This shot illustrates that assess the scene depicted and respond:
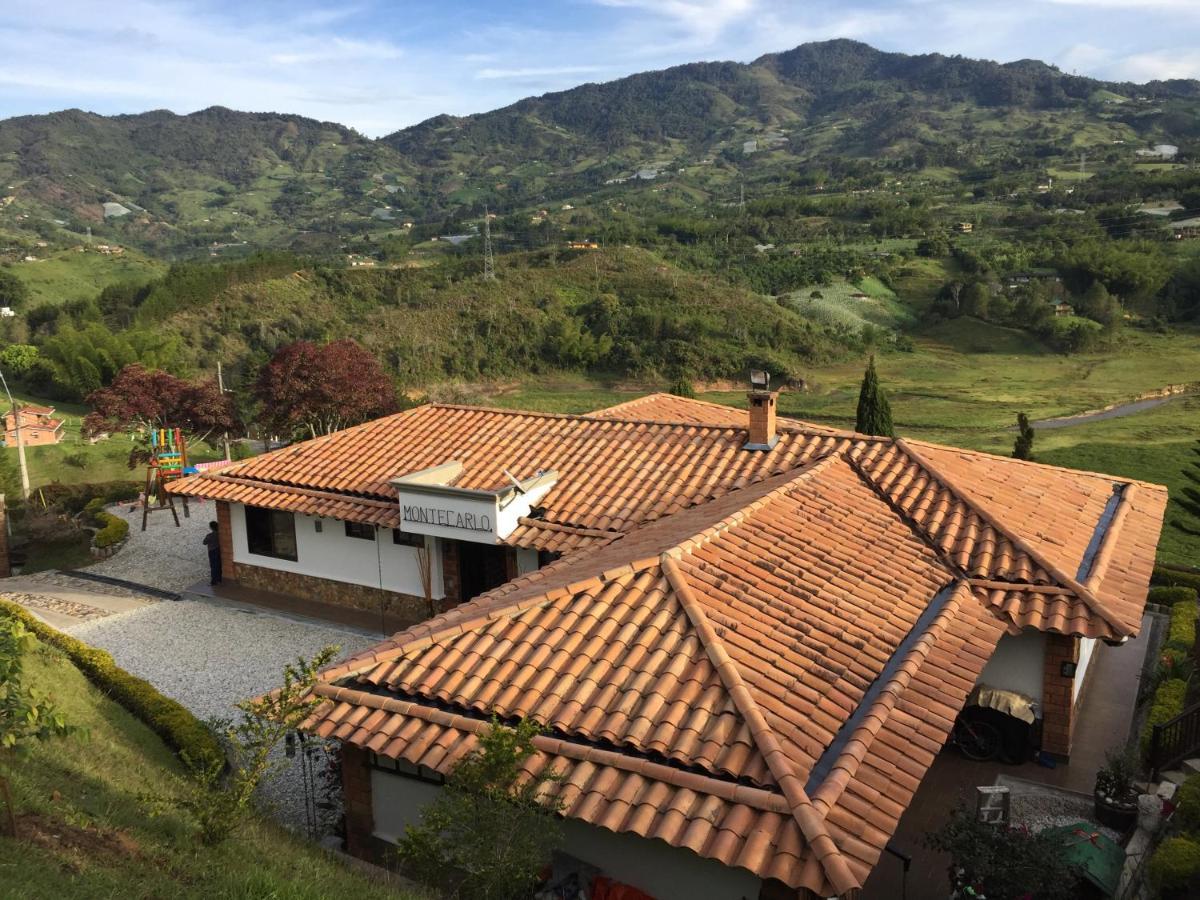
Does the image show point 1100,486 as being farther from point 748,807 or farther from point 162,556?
point 162,556

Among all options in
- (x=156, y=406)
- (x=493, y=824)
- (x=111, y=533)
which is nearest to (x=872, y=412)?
(x=156, y=406)

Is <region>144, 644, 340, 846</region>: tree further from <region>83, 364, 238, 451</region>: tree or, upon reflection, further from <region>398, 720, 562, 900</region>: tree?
<region>83, 364, 238, 451</region>: tree

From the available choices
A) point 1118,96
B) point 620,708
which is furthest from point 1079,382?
point 1118,96

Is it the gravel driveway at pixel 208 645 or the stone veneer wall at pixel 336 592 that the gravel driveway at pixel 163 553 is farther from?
the gravel driveway at pixel 208 645

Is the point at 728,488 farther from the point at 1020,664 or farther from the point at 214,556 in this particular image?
the point at 214,556

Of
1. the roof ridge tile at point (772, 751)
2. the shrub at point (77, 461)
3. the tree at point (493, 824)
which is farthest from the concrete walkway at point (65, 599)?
the shrub at point (77, 461)

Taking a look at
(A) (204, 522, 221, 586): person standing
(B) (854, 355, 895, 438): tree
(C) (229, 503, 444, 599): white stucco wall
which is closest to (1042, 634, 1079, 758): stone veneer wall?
(C) (229, 503, 444, 599): white stucco wall

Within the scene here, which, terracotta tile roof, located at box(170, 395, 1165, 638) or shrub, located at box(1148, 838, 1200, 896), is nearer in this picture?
shrub, located at box(1148, 838, 1200, 896)
